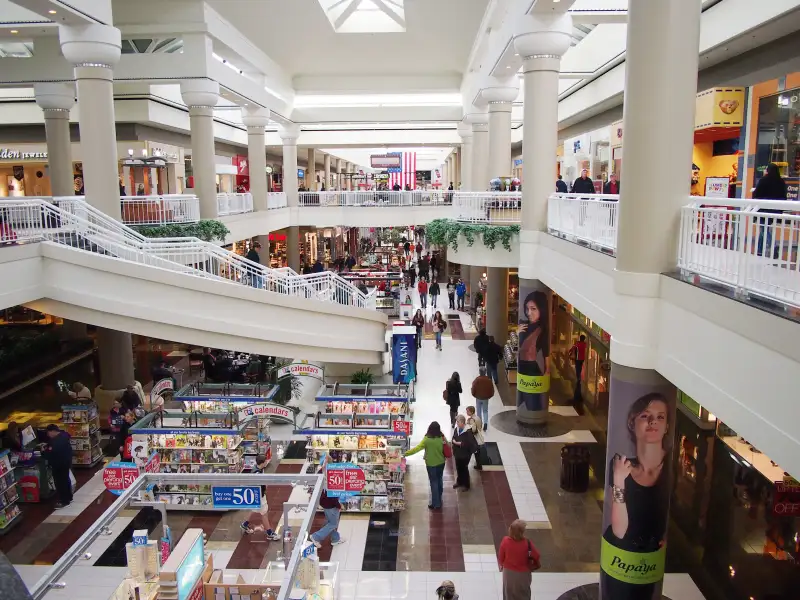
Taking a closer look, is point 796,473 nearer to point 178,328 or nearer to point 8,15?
point 178,328

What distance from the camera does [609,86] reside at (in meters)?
17.7

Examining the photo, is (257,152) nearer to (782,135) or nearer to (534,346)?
(534,346)

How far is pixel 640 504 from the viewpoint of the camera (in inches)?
262

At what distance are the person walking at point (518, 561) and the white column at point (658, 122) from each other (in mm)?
2993

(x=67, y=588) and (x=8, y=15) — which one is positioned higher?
(x=8, y=15)

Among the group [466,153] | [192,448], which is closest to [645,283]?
[192,448]

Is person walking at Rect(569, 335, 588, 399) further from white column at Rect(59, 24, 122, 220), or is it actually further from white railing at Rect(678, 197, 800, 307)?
white column at Rect(59, 24, 122, 220)

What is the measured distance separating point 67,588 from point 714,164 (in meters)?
14.4

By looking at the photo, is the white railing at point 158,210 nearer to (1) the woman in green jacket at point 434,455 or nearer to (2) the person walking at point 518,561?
(1) the woman in green jacket at point 434,455

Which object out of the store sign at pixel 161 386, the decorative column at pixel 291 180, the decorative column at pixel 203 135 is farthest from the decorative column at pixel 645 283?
the decorative column at pixel 291 180

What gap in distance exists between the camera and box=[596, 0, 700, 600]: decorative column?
19.7 ft

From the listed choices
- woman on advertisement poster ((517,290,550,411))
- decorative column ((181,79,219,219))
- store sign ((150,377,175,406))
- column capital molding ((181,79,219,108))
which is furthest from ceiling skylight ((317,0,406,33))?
store sign ((150,377,175,406))

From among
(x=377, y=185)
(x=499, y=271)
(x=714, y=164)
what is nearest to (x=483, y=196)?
(x=499, y=271)

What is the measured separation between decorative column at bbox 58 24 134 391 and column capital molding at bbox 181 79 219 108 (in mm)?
4434
